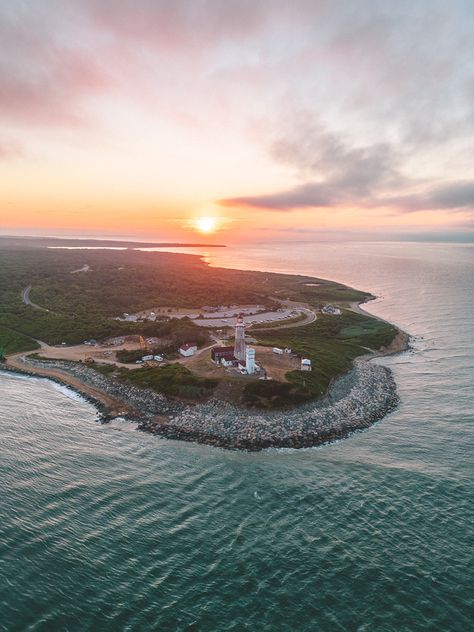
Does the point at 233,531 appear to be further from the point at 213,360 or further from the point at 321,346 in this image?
the point at 321,346

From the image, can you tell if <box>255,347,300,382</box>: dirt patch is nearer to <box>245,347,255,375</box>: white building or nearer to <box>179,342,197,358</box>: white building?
<box>245,347,255,375</box>: white building

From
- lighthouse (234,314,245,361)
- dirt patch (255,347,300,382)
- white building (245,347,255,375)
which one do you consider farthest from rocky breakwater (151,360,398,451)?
lighthouse (234,314,245,361)

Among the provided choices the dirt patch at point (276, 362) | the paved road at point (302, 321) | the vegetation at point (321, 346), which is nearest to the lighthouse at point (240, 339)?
the dirt patch at point (276, 362)

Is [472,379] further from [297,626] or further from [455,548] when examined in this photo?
[297,626]

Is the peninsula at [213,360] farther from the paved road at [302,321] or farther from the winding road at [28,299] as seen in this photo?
the winding road at [28,299]

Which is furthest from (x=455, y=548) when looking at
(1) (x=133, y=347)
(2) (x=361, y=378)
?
(1) (x=133, y=347)
